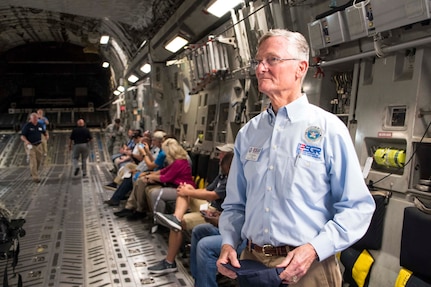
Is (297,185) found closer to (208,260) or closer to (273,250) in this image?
(273,250)

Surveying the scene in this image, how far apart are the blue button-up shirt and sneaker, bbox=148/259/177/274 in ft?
8.30

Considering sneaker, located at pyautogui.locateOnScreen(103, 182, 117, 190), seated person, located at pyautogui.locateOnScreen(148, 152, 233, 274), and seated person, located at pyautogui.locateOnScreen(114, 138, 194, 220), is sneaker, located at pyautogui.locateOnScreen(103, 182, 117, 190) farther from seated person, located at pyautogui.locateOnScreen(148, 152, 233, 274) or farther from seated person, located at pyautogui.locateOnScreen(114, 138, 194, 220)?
seated person, located at pyautogui.locateOnScreen(148, 152, 233, 274)

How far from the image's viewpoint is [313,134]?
1.48 m

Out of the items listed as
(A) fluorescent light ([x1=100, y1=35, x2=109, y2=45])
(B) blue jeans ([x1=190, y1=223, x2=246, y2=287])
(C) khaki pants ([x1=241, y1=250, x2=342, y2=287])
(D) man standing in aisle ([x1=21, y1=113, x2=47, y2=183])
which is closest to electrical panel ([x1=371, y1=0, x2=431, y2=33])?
(C) khaki pants ([x1=241, y1=250, x2=342, y2=287])

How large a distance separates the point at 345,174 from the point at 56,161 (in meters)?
12.7

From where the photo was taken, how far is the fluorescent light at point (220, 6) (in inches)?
194

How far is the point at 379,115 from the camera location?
9.45 feet

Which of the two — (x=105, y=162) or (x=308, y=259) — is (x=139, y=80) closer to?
(x=105, y=162)

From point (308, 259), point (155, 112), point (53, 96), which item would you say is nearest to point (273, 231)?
point (308, 259)

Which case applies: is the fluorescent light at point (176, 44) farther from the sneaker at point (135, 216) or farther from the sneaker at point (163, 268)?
the sneaker at point (163, 268)

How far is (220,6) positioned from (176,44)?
2.66 meters

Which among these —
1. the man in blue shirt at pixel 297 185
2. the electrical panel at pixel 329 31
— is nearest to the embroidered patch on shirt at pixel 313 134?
the man in blue shirt at pixel 297 185

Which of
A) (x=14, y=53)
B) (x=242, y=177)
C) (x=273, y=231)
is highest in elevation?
(x=14, y=53)

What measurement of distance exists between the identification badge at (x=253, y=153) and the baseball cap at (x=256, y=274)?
44 centimetres
